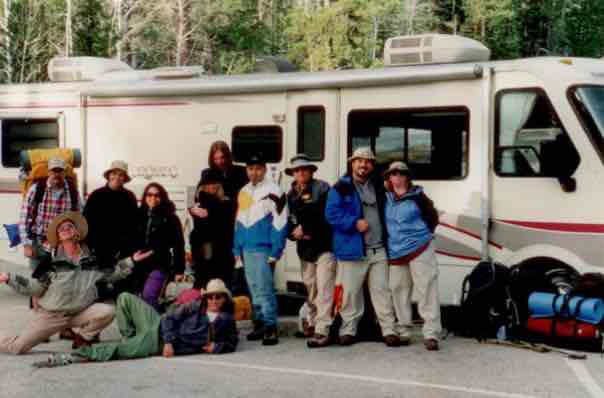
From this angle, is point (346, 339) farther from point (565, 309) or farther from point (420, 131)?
point (420, 131)

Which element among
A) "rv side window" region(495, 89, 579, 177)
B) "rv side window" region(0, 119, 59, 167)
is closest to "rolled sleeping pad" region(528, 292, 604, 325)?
"rv side window" region(495, 89, 579, 177)

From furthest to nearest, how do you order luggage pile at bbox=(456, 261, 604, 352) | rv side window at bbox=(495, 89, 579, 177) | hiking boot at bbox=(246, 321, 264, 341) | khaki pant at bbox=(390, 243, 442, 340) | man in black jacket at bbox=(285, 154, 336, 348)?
1. hiking boot at bbox=(246, 321, 264, 341)
2. rv side window at bbox=(495, 89, 579, 177)
3. man in black jacket at bbox=(285, 154, 336, 348)
4. khaki pant at bbox=(390, 243, 442, 340)
5. luggage pile at bbox=(456, 261, 604, 352)

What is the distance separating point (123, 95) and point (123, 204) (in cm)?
268

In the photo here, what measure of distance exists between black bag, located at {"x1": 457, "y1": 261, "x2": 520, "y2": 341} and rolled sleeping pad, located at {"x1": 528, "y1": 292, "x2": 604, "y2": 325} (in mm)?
222

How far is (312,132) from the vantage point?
413 inches

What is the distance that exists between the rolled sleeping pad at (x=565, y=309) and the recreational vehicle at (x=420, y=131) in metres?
0.58

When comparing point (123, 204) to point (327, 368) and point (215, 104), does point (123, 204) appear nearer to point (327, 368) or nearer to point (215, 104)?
point (215, 104)

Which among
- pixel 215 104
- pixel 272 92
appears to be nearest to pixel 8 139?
pixel 215 104

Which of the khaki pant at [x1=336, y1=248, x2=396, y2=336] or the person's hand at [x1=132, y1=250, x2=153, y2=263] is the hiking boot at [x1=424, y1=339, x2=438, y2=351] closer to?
the khaki pant at [x1=336, y1=248, x2=396, y2=336]

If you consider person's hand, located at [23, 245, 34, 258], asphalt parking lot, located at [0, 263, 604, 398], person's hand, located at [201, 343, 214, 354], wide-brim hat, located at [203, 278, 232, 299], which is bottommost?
asphalt parking lot, located at [0, 263, 604, 398]

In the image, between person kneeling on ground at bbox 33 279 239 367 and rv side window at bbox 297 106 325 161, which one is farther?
rv side window at bbox 297 106 325 161

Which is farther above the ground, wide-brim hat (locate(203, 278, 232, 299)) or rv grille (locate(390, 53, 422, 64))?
rv grille (locate(390, 53, 422, 64))

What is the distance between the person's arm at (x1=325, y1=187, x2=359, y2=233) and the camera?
8609mm

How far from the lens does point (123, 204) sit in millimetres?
9484
